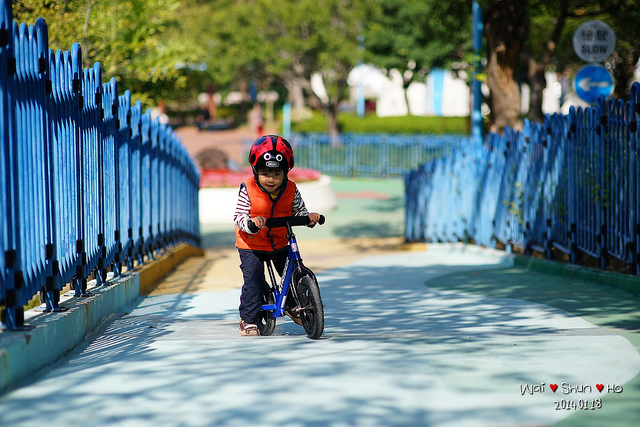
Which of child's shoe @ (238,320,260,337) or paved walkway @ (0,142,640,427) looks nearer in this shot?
paved walkway @ (0,142,640,427)

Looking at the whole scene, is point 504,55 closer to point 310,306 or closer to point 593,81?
point 593,81

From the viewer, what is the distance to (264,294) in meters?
6.36

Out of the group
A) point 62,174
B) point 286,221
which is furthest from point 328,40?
point 286,221

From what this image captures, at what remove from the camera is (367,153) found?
34750mm

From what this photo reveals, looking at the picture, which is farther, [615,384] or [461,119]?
[461,119]

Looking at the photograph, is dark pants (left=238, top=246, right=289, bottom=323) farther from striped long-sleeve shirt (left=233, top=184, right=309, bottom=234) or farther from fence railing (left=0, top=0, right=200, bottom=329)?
fence railing (left=0, top=0, right=200, bottom=329)

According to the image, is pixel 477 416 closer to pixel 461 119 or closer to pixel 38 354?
pixel 38 354

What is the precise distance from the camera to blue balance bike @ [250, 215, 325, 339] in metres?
5.78

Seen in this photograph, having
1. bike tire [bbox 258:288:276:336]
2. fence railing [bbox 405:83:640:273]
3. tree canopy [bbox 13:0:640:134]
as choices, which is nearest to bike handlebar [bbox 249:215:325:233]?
bike tire [bbox 258:288:276:336]

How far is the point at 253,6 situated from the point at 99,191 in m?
36.2

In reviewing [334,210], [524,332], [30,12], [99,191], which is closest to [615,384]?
[524,332]

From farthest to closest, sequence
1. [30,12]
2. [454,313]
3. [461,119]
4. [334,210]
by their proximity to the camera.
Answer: [461,119] < [334,210] < [30,12] < [454,313]

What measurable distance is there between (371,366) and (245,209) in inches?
72.0

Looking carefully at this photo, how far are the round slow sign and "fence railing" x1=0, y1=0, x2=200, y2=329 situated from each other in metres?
5.83
